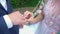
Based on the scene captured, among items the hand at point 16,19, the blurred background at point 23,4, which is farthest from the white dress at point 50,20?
the blurred background at point 23,4

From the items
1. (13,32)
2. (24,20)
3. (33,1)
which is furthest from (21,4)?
(24,20)

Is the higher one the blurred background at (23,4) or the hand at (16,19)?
the hand at (16,19)

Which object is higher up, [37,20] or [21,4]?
[37,20]

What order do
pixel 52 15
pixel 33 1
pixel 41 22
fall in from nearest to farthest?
pixel 52 15 → pixel 41 22 → pixel 33 1

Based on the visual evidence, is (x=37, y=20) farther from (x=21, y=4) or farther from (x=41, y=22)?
(x=21, y=4)

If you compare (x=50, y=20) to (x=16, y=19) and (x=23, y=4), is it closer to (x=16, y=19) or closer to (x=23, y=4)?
(x=16, y=19)

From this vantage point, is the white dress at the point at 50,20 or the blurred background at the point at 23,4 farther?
the blurred background at the point at 23,4

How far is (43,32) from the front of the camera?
0.87 metres

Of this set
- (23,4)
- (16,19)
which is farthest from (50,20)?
(23,4)

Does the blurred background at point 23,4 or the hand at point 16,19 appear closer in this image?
the hand at point 16,19

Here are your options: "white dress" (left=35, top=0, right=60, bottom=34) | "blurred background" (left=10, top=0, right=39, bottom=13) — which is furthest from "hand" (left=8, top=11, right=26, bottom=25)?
"blurred background" (left=10, top=0, right=39, bottom=13)

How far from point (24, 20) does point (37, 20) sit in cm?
8

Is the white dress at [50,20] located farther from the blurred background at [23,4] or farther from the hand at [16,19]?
the blurred background at [23,4]

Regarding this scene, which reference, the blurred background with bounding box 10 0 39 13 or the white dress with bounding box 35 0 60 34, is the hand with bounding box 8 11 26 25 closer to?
the white dress with bounding box 35 0 60 34
